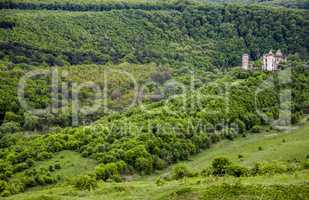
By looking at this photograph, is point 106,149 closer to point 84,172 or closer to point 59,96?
point 84,172

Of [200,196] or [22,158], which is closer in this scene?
[200,196]

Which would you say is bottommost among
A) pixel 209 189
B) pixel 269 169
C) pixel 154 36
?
pixel 209 189

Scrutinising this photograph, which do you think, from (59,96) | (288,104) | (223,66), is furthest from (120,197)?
(223,66)

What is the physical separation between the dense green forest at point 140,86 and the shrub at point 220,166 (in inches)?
3.5

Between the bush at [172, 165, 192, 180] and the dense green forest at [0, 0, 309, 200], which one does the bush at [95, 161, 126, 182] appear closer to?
the dense green forest at [0, 0, 309, 200]

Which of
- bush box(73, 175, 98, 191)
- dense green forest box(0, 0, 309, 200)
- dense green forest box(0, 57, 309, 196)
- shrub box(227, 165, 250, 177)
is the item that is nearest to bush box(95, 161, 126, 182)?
dense green forest box(0, 57, 309, 196)

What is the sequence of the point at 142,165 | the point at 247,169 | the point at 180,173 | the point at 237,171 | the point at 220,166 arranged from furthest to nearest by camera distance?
the point at 142,165 < the point at 180,173 < the point at 220,166 < the point at 247,169 < the point at 237,171

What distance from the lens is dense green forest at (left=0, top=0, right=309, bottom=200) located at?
55.2m

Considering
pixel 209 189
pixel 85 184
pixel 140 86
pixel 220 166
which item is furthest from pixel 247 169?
pixel 140 86

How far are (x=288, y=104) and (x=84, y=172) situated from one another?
1341 inches

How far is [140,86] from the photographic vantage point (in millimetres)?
103250

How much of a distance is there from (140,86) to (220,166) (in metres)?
61.8

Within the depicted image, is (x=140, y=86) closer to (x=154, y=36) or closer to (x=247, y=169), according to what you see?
(x=154, y=36)

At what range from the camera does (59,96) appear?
3622 inches
